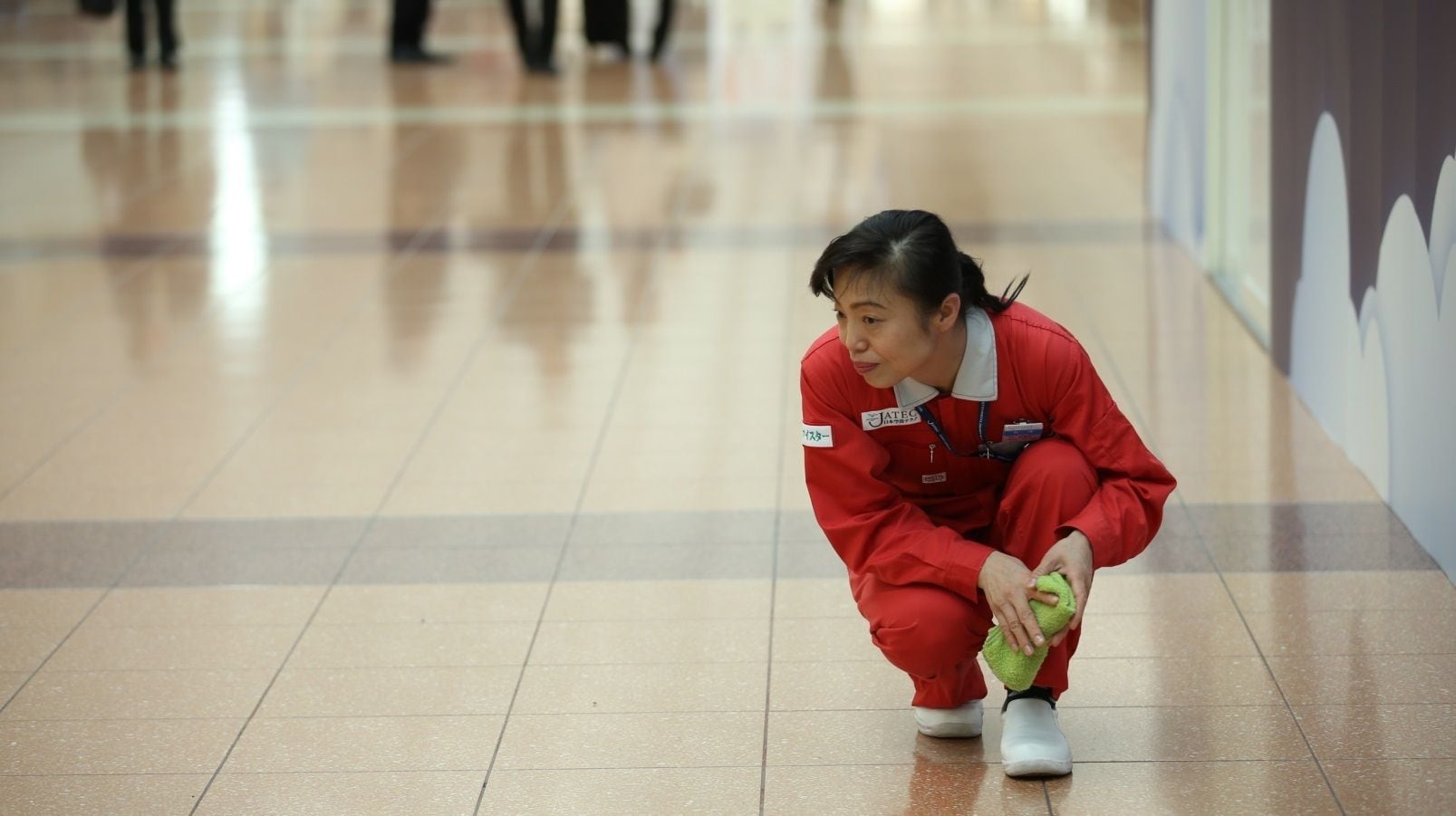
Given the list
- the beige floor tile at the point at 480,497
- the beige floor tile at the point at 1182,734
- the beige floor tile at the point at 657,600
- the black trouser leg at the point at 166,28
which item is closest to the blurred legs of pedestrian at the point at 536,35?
the black trouser leg at the point at 166,28

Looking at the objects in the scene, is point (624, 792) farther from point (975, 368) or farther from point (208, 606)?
point (208, 606)

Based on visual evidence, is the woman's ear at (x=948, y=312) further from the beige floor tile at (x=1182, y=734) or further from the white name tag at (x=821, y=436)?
the beige floor tile at (x=1182, y=734)

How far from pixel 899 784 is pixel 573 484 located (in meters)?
1.89

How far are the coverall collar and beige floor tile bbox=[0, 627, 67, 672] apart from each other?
1936mm

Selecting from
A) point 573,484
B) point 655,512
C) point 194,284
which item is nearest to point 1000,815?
point 655,512

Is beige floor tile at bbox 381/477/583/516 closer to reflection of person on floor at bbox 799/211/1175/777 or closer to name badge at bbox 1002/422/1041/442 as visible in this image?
reflection of person on floor at bbox 799/211/1175/777

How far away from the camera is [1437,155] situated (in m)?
3.92

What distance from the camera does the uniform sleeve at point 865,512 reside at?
2.97 metres

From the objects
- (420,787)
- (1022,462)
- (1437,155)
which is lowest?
(420,787)

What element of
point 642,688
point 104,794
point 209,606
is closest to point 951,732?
point 642,688

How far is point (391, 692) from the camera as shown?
3.58 m

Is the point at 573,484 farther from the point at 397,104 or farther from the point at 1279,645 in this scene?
the point at 397,104

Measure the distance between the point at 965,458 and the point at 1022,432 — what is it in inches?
4.8

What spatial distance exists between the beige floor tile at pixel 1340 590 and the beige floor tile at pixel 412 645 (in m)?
1.50
